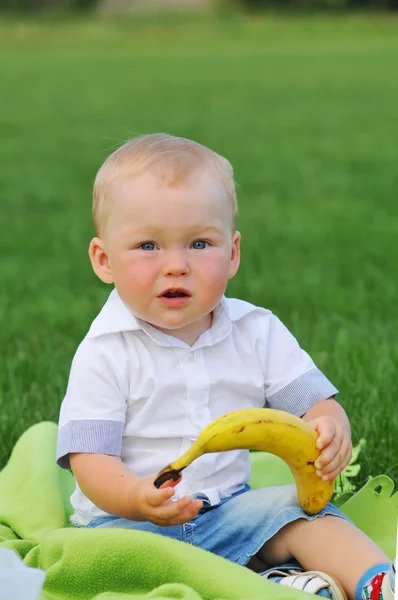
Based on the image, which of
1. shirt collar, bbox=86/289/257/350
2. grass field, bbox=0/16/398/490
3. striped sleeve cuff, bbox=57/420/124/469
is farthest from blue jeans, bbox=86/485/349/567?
grass field, bbox=0/16/398/490

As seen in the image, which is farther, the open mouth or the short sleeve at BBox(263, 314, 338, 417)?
the short sleeve at BBox(263, 314, 338, 417)

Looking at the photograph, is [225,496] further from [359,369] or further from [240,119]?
[240,119]

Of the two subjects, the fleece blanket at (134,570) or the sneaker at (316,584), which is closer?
the fleece blanket at (134,570)

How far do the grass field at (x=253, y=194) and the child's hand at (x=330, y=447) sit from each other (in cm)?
76

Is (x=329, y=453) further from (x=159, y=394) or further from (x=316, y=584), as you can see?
(x=159, y=394)

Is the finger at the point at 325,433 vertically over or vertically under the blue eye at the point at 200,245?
under

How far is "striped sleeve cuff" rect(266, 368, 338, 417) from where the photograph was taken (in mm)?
3059

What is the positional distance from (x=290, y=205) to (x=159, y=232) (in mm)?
6587

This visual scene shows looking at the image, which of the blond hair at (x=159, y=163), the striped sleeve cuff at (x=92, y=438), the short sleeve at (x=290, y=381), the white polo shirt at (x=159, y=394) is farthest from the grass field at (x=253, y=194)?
the striped sleeve cuff at (x=92, y=438)

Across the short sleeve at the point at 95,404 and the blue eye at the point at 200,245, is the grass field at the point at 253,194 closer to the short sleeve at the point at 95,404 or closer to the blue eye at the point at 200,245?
the blue eye at the point at 200,245

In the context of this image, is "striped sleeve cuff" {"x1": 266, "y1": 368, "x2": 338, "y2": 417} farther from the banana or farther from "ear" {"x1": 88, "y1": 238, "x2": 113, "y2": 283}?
Result: "ear" {"x1": 88, "y1": 238, "x2": 113, "y2": 283}

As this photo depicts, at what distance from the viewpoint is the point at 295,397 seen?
3.06 metres

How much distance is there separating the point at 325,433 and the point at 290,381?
324mm

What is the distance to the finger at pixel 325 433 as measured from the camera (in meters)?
2.74
